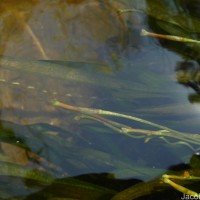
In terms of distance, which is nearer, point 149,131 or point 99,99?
point 149,131

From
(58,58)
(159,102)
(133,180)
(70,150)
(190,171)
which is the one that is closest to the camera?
(190,171)

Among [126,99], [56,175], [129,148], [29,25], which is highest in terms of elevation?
[29,25]

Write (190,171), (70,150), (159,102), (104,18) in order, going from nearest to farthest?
(190,171) → (70,150) → (159,102) → (104,18)

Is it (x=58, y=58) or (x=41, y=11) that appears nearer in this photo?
(x=58, y=58)

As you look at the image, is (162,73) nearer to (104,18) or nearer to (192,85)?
(192,85)

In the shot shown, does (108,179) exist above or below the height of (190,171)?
below

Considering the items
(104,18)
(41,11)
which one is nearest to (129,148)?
(104,18)
